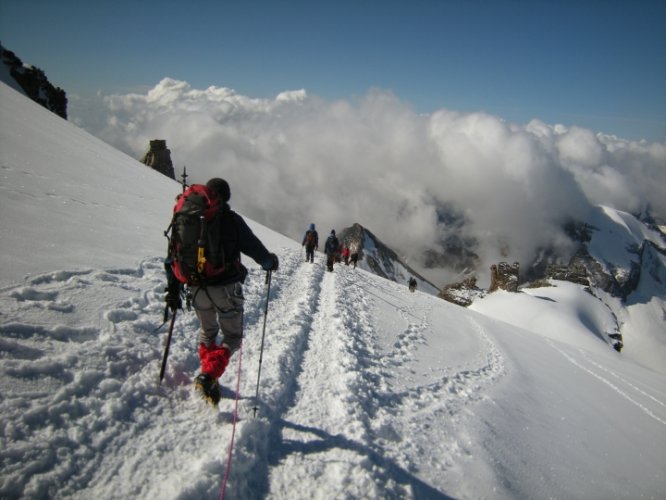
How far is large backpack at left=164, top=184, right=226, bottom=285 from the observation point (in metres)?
4.64

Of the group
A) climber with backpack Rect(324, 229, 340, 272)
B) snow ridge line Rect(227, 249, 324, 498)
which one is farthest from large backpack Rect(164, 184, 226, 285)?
climber with backpack Rect(324, 229, 340, 272)

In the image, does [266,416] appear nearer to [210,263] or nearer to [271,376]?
[271,376]

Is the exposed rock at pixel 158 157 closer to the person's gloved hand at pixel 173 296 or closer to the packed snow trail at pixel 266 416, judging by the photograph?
the packed snow trail at pixel 266 416

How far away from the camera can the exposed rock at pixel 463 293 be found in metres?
70.1

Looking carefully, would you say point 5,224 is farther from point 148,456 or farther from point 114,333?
point 148,456

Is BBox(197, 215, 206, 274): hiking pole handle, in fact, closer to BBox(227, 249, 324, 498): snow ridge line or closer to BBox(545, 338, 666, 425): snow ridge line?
BBox(227, 249, 324, 498): snow ridge line

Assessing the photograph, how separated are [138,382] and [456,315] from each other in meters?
15.5

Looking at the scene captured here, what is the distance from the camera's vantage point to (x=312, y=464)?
4465 mm

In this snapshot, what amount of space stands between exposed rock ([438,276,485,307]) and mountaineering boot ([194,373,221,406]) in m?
69.7

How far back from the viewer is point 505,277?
73812 mm

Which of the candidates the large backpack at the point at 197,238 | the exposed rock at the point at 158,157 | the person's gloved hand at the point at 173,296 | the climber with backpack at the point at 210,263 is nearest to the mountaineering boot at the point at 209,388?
the climber with backpack at the point at 210,263

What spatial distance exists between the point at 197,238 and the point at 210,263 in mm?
395

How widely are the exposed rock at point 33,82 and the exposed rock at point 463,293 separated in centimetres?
7896

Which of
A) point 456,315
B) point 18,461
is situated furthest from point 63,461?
point 456,315
